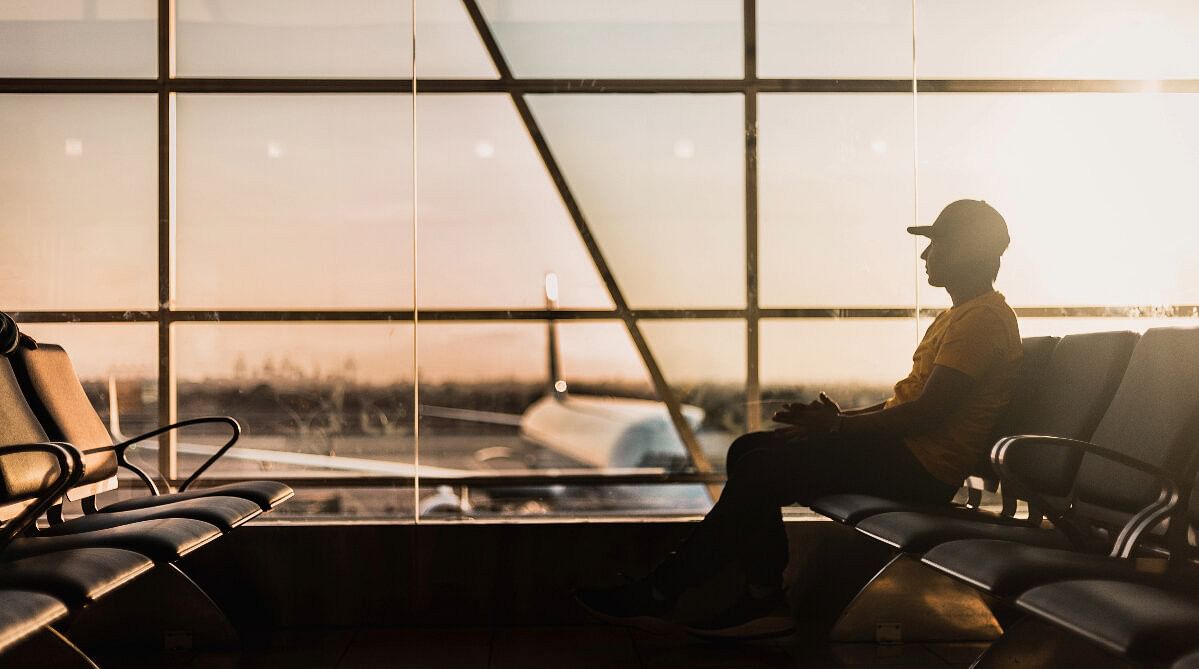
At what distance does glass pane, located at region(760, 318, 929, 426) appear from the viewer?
13.0ft

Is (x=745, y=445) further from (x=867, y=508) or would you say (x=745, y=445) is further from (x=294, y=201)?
(x=294, y=201)

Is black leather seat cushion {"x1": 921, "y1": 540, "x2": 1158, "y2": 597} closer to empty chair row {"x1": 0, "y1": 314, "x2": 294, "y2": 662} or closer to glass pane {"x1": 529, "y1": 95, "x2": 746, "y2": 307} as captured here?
empty chair row {"x1": 0, "y1": 314, "x2": 294, "y2": 662}

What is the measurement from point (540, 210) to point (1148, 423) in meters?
2.24

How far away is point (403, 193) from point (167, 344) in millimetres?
1045

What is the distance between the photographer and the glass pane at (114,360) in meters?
3.90

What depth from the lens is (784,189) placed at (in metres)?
3.97

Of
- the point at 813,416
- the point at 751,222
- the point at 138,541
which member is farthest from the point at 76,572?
the point at 751,222

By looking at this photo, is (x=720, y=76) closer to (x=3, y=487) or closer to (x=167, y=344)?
(x=167, y=344)

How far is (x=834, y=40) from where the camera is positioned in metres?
3.99

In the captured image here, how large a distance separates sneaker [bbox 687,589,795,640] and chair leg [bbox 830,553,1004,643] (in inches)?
12.5

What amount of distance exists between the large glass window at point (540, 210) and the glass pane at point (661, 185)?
0.4 inches

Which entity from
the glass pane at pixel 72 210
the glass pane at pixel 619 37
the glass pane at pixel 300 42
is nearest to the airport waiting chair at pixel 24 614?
the glass pane at pixel 72 210

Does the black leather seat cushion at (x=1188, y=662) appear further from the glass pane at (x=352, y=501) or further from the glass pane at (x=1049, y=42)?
the glass pane at (x=1049, y=42)

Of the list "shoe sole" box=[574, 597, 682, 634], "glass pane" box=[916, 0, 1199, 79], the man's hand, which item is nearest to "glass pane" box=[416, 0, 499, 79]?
"glass pane" box=[916, 0, 1199, 79]
